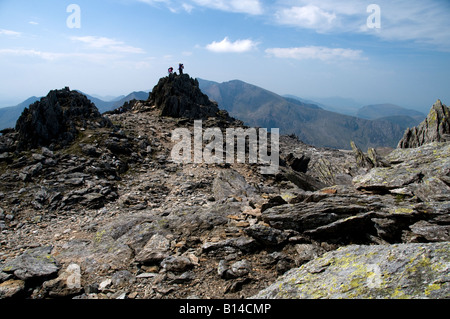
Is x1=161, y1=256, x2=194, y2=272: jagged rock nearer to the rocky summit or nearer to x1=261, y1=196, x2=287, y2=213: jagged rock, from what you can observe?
the rocky summit

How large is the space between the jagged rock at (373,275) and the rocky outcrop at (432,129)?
69.0 feet

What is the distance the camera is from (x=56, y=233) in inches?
639

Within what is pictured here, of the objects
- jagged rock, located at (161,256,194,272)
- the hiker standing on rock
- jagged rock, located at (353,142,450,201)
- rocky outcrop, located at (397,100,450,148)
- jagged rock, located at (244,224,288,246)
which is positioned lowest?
jagged rock, located at (161,256,194,272)

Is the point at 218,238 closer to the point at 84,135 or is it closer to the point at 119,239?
the point at 119,239

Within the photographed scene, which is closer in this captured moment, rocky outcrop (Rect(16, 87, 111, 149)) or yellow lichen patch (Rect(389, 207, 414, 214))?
yellow lichen patch (Rect(389, 207, 414, 214))

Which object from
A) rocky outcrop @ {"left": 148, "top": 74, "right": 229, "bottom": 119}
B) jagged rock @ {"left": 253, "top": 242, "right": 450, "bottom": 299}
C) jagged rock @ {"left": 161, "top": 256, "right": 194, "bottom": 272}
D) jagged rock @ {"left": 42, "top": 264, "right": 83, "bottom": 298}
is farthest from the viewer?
rocky outcrop @ {"left": 148, "top": 74, "right": 229, "bottom": 119}

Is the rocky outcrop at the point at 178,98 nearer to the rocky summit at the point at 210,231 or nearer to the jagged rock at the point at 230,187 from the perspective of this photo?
the rocky summit at the point at 210,231

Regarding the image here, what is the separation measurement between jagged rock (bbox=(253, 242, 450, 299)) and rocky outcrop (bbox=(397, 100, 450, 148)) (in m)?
21.0

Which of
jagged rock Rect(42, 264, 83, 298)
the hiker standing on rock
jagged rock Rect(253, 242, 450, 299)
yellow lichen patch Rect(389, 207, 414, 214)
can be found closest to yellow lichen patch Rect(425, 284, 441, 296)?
jagged rock Rect(253, 242, 450, 299)

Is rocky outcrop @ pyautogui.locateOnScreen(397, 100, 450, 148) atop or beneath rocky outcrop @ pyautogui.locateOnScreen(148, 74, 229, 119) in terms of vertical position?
beneath

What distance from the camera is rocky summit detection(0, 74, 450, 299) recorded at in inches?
346

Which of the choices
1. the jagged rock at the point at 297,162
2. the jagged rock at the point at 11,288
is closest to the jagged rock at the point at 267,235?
the jagged rock at the point at 11,288

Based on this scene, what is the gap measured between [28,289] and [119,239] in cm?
442

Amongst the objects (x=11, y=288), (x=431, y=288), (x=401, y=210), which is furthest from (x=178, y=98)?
(x=431, y=288)
